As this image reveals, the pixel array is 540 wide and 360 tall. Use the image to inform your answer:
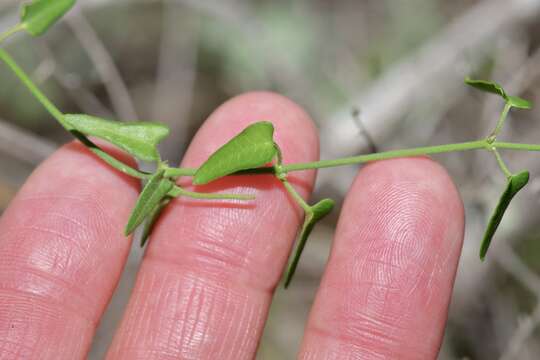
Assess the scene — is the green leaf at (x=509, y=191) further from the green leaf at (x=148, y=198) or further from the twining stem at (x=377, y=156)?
the green leaf at (x=148, y=198)

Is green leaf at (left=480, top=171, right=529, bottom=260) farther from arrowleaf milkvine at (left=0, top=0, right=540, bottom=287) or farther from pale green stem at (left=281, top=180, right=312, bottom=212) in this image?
pale green stem at (left=281, top=180, right=312, bottom=212)

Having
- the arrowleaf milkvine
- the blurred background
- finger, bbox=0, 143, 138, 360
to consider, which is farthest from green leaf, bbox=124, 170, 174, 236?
the blurred background

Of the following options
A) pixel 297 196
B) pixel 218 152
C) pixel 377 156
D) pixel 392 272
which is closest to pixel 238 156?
pixel 218 152

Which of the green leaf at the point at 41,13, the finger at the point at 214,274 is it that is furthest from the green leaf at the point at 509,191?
the green leaf at the point at 41,13

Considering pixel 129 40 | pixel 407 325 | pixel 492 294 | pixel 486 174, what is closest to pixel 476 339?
pixel 492 294

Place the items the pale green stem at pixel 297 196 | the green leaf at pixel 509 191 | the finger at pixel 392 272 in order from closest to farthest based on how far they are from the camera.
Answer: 1. the green leaf at pixel 509 191
2. the pale green stem at pixel 297 196
3. the finger at pixel 392 272

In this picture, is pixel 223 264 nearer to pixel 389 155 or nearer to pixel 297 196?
pixel 297 196

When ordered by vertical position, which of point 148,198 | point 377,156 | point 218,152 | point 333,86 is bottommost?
point 148,198
